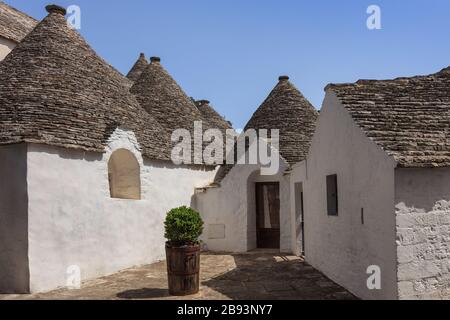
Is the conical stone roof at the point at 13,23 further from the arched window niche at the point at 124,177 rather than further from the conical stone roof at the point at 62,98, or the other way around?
the arched window niche at the point at 124,177

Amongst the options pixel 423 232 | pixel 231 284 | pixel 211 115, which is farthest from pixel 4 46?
pixel 423 232

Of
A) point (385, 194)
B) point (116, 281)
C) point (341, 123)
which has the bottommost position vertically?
point (116, 281)

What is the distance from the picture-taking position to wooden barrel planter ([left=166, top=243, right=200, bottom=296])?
285 inches

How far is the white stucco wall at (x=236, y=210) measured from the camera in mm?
12562

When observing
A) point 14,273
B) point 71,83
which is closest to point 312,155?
point 71,83

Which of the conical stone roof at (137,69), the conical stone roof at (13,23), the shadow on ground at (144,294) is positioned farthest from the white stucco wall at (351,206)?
the conical stone roof at (137,69)

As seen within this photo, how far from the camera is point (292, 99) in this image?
50.8 ft

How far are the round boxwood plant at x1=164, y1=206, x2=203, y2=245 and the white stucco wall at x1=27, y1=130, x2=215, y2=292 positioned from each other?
2.41 meters

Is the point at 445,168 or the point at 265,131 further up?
the point at 265,131

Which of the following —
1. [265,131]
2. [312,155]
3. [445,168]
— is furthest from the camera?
[265,131]

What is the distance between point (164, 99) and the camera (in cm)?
1569
